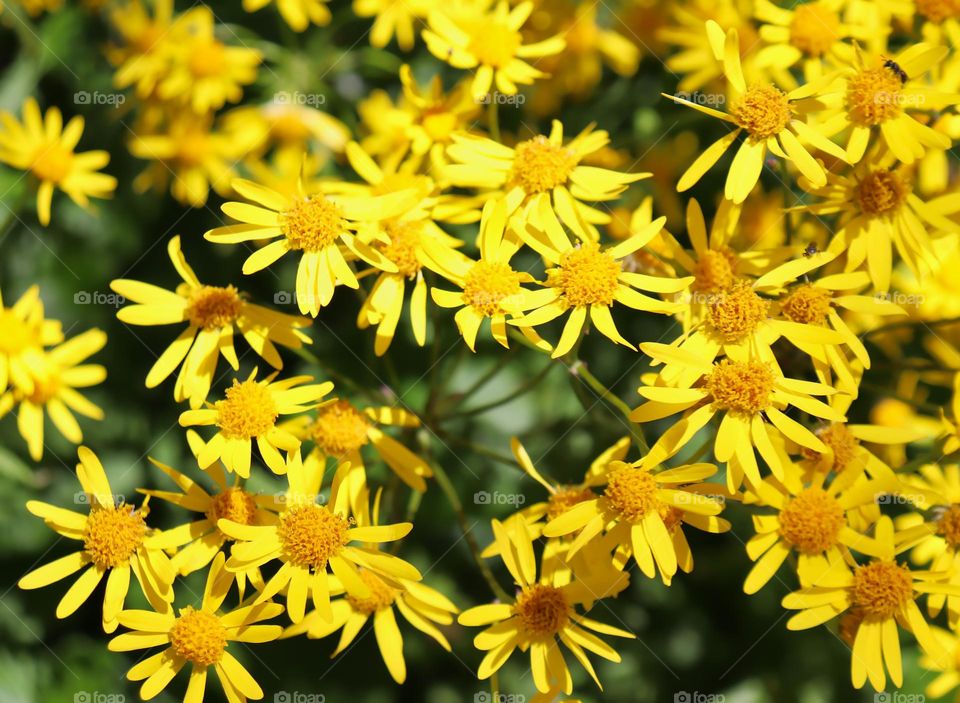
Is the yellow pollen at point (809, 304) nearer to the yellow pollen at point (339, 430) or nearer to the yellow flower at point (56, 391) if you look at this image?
the yellow pollen at point (339, 430)

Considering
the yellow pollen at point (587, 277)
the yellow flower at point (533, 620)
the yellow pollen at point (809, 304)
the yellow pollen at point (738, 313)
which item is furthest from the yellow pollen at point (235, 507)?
the yellow pollen at point (809, 304)

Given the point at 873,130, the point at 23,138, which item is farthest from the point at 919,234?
the point at 23,138

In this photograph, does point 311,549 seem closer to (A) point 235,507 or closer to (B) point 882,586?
(A) point 235,507

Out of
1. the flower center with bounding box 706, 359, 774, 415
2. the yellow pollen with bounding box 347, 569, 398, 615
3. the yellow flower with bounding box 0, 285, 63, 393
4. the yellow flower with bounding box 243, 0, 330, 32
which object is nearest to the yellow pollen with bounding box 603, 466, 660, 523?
the flower center with bounding box 706, 359, 774, 415

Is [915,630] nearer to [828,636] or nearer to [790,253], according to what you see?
[828,636]

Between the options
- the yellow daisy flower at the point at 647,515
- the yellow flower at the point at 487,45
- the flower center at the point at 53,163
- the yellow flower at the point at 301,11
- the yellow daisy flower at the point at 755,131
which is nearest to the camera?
the yellow daisy flower at the point at 647,515

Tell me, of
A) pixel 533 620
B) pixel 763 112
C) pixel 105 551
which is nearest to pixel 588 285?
pixel 763 112
